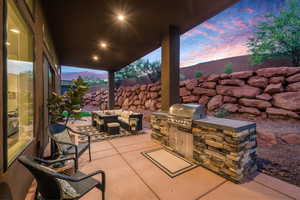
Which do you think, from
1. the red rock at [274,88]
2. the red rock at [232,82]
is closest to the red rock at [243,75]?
the red rock at [232,82]

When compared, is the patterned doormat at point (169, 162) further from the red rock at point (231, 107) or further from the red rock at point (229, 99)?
the red rock at point (229, 99)

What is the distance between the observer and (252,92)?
427 centimetres

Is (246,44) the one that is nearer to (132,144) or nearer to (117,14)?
(117,14)

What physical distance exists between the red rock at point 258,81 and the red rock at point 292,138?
172cm

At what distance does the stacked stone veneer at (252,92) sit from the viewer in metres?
3.59

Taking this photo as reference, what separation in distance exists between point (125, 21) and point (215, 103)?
14.4ft

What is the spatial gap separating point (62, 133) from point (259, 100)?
5720 mm

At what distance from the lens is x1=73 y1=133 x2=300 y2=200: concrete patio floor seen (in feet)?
5.42

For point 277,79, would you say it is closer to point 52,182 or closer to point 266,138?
point 266,138

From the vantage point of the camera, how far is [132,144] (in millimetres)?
3451

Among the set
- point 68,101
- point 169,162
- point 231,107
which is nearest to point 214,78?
point 231,107

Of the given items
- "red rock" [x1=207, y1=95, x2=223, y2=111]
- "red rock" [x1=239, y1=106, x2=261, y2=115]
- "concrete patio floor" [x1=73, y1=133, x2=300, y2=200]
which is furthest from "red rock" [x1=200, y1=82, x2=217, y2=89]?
"concrete patio floor" [x1=73, y1=133, x2=300, y2=200]

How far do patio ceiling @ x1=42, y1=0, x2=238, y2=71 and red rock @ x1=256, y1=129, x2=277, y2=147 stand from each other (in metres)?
3.40

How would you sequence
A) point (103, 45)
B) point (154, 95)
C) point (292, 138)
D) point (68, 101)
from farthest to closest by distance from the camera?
point (154, 95)
point (103, 45)
point (292, 138)
point (68, 101)
